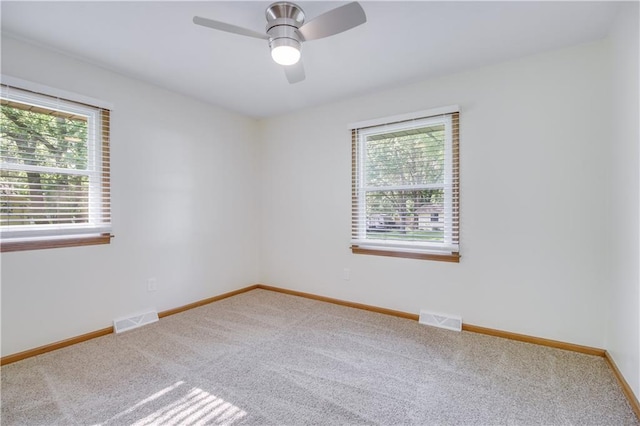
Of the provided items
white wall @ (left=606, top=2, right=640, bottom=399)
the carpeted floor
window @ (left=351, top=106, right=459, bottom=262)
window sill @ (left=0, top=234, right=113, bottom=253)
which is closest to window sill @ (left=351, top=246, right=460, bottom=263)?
window @ (left=351, top=106, right=459, bottom=262)

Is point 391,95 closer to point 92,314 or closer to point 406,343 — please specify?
point 406,343

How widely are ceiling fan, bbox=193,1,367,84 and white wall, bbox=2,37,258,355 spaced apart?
5.44 ft

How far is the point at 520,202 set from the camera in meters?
2.55

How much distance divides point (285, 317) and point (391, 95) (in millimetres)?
2620

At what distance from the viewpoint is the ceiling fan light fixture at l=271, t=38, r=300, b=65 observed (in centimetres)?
190

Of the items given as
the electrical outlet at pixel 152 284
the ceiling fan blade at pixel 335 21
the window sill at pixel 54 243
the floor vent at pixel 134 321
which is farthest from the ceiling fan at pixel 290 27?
the floor vent at pixel 134 321

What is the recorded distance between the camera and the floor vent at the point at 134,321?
9.02ft

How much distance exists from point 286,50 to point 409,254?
2.19m

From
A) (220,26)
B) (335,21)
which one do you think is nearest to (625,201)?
(335,21)

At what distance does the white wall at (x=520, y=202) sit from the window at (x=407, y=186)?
11cm

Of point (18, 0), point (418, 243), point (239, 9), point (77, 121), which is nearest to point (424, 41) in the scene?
point (239, 9)

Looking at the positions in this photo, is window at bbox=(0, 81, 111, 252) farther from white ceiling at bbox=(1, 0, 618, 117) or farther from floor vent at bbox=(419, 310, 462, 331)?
floor vent at bbox=(419, 310, 462, 331)

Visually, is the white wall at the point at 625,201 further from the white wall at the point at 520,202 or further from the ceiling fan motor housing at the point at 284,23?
the ceiling fan motor housing at the point at 284,23

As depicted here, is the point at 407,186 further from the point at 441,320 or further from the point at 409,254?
the point at 441,320
